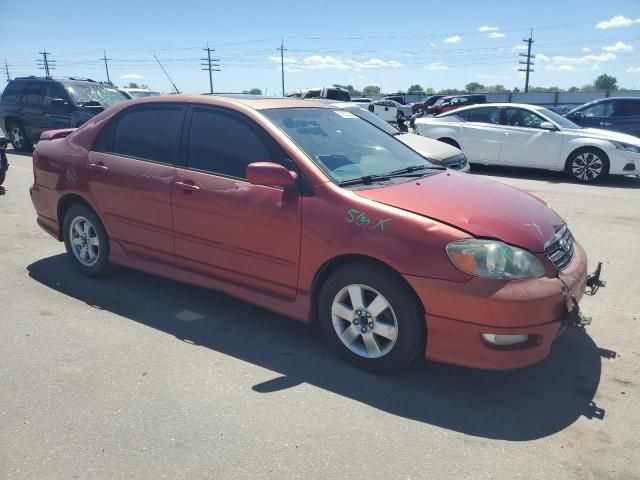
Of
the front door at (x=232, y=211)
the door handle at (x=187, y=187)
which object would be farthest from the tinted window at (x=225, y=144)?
the door handle at (x=187, y=187)

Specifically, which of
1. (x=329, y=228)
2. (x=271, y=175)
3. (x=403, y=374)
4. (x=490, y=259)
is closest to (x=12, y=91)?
(x=271, y=175)

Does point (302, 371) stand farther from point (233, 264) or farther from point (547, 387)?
point (547, 387)

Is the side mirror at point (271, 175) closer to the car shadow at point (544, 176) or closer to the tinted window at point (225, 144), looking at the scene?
the tinted window at point (225, 144)

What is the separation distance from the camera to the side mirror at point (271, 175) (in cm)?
339

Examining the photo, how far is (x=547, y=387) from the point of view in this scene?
10.7 feet

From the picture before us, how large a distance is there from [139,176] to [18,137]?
40.7 ft

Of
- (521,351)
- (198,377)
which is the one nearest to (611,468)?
(521,351)

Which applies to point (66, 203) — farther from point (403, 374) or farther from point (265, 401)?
point (403, 374)

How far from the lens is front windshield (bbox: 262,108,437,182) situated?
3.67 metres

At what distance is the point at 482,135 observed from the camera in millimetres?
11688

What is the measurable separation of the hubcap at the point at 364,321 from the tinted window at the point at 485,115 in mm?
9584

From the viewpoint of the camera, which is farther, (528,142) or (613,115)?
(613,115)

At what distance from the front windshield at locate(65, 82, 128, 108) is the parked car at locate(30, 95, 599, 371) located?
363 inches

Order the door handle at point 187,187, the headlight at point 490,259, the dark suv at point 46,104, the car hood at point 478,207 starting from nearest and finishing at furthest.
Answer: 1. the headlight at point 490,259
2. the car hood at point 478,207
3. the door handle at point 187,187
4. the dark suv at point 46,104
